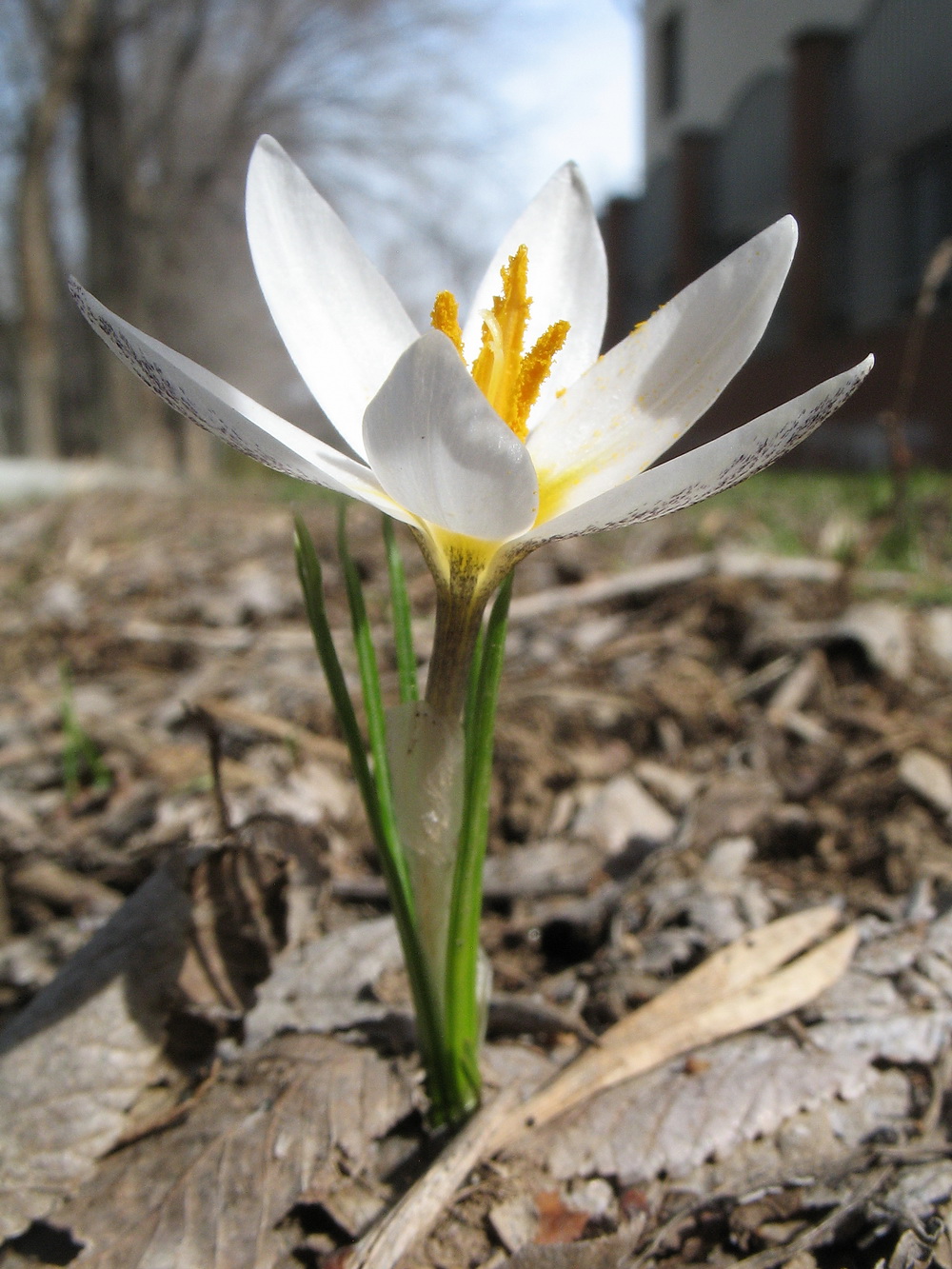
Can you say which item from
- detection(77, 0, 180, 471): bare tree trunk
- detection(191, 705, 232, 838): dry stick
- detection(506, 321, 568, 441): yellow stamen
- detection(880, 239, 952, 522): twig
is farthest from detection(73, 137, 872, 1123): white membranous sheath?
detection(77, 0, 180, 471): bare tree trunk

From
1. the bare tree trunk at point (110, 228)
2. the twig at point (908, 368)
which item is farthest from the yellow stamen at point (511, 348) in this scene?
the bare tree trunk at point (110, 228)

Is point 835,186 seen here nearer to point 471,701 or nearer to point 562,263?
point 562,263

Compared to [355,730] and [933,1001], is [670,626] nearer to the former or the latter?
[933,1001]

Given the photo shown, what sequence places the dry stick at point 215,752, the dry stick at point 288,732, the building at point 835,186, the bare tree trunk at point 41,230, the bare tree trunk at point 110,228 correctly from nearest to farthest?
the dry stick at point 215,752, the dry stick at point 288,732, the building at point 835,186, the bare tree trunk at point 41,230, the bare tree trunk at point 110,228

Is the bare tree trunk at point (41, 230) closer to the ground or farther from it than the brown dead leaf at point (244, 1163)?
farther from it

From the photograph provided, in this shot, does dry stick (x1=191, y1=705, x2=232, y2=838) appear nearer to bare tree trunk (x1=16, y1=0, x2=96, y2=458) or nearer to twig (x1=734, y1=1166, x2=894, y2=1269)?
twig (x1=734, y1=1166, x2=894, y2=1269)

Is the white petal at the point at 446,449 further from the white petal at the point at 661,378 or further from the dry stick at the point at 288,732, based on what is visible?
the dry stick at the point at 288,732

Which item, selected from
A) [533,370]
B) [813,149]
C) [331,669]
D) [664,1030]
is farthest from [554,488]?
[813,149]
